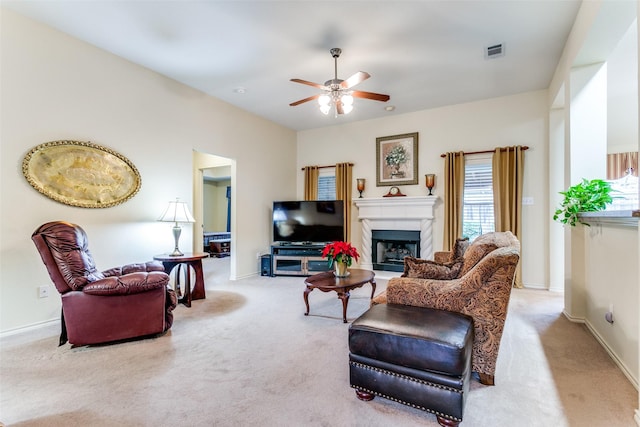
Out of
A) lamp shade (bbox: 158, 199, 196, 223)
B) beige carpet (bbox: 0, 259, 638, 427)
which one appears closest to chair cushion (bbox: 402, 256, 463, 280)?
beige carpet (bbox: 0, 259, 638, 427)

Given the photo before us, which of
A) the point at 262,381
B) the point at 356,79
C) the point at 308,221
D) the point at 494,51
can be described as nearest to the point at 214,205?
the point at 308,221

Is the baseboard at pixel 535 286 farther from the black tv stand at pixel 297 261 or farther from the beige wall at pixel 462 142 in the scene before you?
the black tv stand at pixel 297 261

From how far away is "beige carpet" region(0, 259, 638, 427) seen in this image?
1664 millimetres

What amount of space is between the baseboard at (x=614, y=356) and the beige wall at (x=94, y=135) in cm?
461

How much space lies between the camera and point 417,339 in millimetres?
1598

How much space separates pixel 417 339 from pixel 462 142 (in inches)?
177

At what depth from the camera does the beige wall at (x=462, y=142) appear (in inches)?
183

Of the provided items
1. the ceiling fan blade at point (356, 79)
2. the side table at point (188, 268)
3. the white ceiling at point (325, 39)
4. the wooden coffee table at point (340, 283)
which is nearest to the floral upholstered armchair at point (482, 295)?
the wooden coffee table at point (340, 283)

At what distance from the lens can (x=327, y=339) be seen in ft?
8.86

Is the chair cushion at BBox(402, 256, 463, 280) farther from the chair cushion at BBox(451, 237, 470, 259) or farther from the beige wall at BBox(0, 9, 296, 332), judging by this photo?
the beige wall at BBox(0, 9, 296, 332)

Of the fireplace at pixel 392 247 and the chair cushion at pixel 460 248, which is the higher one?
the chair cushion at pixel 460 248

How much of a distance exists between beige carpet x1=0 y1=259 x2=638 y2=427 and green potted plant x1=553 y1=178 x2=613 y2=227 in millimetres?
1119

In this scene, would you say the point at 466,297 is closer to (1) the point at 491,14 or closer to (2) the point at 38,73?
(1) the point at 491,14

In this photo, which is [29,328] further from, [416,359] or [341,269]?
[416,359]
